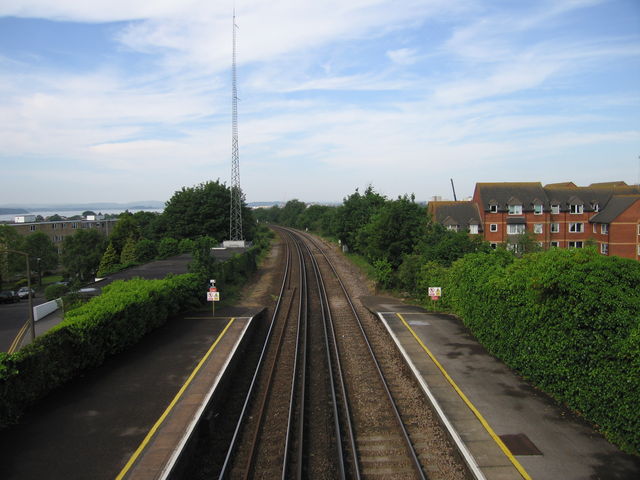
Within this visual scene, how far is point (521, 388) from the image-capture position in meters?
12.7

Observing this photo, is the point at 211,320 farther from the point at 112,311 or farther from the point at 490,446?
the point at 490,446

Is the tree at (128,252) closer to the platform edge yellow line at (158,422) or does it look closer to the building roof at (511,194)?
the platform edge yellow line at (158,422)

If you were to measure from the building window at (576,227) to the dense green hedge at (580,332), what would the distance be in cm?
4304

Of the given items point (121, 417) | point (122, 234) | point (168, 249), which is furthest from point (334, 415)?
point (122, 234)

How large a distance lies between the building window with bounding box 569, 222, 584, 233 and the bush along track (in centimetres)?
4610

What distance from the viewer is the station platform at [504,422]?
877cm

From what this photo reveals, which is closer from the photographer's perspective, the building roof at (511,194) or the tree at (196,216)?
the building roof at (511,194)

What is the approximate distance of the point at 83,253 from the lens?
187 feet

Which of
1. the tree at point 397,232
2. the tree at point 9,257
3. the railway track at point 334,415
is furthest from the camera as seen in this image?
the tree at point 9,257

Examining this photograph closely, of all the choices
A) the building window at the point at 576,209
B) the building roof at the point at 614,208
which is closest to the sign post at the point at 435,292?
the building roof at the point at 614,208

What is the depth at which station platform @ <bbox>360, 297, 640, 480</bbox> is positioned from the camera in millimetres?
8773

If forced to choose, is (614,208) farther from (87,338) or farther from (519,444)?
(87,338)

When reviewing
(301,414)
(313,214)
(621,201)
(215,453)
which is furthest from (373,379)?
(313,214)

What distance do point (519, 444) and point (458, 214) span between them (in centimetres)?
4476
